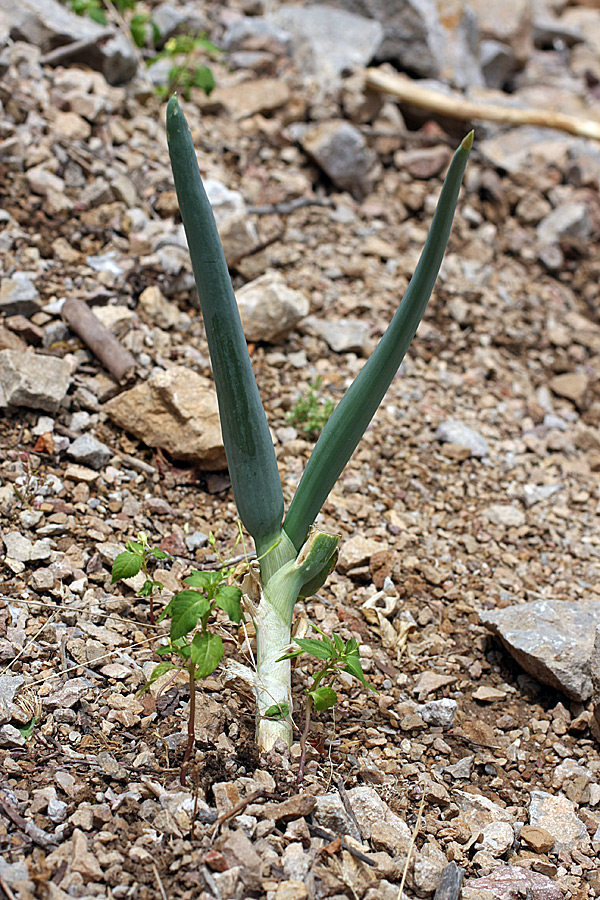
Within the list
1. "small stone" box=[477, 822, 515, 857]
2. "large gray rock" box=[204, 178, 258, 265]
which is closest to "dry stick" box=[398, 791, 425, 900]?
"small stone" box=[477, 822, 515, 857]

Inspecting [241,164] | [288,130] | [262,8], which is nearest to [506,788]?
[241,164]

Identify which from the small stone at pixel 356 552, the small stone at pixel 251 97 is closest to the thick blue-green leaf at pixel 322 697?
the small stone at pixel 356 552

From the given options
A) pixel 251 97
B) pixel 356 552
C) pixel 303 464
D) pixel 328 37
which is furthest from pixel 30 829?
pixel 328 37

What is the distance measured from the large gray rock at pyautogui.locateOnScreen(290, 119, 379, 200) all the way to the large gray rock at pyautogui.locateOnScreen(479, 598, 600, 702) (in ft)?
7.73

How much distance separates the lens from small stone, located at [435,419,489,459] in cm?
275

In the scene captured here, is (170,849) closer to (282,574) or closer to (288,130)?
(282,574)

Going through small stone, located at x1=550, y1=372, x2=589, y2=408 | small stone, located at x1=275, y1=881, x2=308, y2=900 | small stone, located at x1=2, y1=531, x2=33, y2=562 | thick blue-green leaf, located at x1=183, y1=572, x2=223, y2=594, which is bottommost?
small stone, located at x1=550, y1=372, x2=589, y2=408

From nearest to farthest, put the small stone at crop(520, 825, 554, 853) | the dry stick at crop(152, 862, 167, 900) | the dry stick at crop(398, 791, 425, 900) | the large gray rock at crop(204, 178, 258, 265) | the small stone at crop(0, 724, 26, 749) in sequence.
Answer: the dry stick at crop(152, 862, 167, 900) < the dry stick at crop(398, 791, 425, 900) < the small stone at crop(0, 724, 26, 749) < the small stone at crop(520, 825, 554, 853) < the large gray rock at crop(204, 178, 258, 265)

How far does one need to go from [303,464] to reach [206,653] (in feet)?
4.06

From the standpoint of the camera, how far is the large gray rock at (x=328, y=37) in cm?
414

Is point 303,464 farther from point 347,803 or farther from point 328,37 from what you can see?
point 328,37

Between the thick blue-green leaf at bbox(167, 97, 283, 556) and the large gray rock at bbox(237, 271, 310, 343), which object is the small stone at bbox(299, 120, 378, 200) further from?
the thick blue-green leaf at bbox(167, 97, 283, 556)

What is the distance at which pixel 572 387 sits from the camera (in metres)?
3.26

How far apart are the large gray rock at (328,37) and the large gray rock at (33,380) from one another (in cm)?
264
